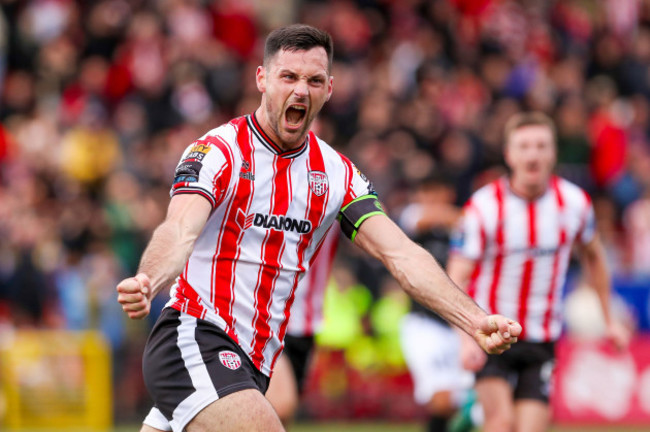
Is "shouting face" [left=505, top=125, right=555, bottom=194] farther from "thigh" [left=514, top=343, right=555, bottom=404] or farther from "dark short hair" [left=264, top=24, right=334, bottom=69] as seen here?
"dark short hair" [left=264, top=24, right=334, bottom=69]

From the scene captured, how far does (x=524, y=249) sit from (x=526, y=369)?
88 centimetres

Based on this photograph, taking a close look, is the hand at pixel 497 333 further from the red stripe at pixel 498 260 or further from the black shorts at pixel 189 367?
the red stripe at pixel 498 260

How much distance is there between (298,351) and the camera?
873 centimetres

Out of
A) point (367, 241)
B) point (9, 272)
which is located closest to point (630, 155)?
point (9, 272)

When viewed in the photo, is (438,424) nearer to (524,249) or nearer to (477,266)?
(477,266)

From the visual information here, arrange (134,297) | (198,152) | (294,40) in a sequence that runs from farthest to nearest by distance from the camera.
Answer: (294,40) < (198,152) < (134,297)

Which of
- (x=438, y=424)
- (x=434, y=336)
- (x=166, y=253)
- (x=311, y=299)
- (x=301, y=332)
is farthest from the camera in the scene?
(x=434, y=336)

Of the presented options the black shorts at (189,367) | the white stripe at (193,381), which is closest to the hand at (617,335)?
the black shorts at (189,367)

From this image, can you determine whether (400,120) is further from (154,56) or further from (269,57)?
(269,57)

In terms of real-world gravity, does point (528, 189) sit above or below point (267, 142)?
above

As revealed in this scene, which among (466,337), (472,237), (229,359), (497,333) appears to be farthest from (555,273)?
Result: (229,359)

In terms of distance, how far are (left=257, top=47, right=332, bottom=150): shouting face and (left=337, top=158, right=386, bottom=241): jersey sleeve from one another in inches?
17.4

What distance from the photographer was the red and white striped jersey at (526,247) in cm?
842

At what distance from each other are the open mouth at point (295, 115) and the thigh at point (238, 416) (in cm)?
133
